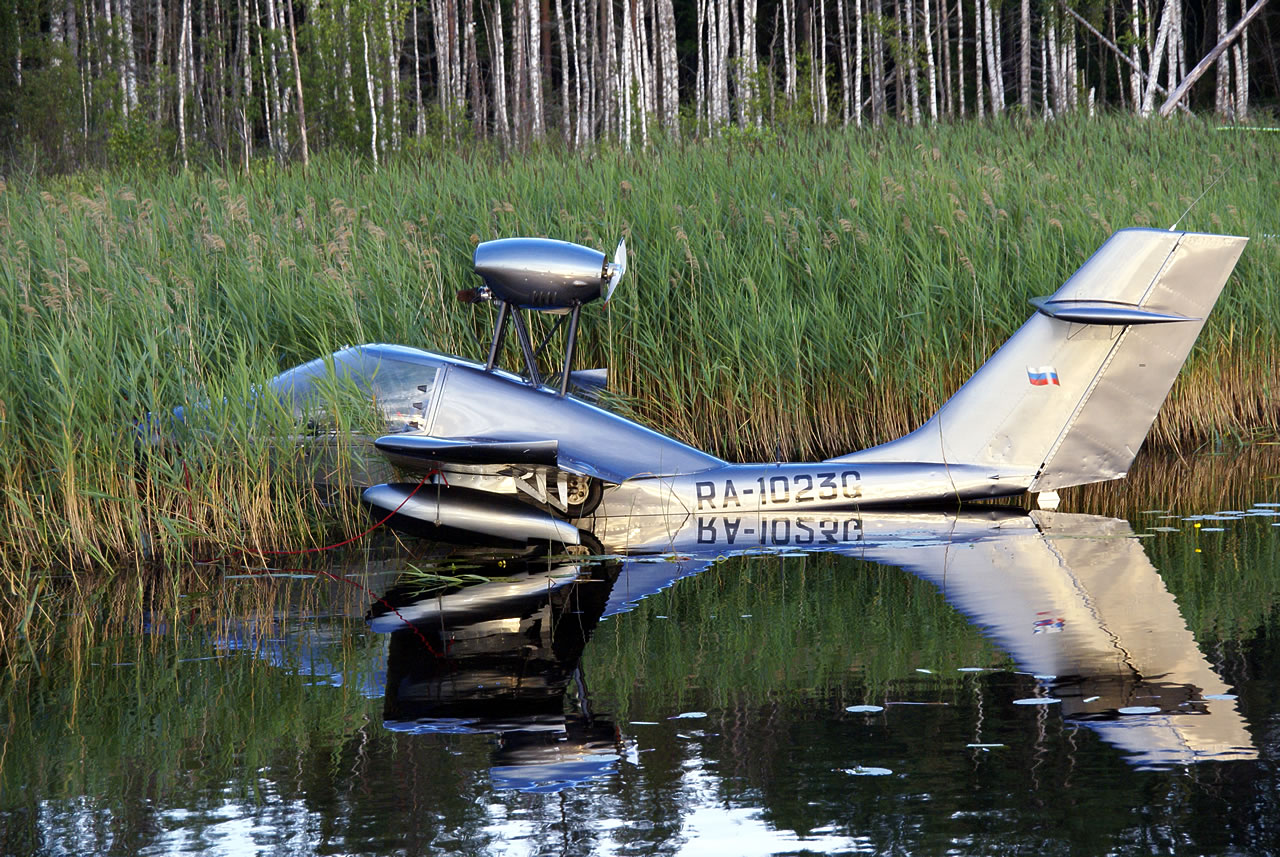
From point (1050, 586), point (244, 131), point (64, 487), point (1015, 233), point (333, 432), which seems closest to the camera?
point (1050, 586)

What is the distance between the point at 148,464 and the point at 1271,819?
A: 578 cm

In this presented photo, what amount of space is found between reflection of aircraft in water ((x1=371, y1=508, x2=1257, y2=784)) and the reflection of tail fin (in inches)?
15.4

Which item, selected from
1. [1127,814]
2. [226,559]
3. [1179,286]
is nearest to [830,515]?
[1179,286]

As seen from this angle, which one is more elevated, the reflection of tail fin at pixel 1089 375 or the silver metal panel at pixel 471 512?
the reflection of tail fin at pixel 1089 375

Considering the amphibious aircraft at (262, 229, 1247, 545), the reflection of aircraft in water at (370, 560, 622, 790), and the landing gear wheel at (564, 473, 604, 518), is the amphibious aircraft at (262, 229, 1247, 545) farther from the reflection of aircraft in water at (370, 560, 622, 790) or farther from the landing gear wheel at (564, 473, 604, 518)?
the reflection of aircraft in water at (370, 560, 622, 790)

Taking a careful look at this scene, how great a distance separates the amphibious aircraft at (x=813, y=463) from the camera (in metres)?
7.03

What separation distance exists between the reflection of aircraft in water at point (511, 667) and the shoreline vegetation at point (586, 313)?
5.43ft

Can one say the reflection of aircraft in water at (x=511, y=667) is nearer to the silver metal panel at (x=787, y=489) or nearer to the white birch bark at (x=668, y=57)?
the silver metal panel at (x=787, y=489)

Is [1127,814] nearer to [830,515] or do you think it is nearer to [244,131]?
[830,515]

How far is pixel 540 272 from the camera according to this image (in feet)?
23.0

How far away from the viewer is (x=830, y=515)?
24.3 feet

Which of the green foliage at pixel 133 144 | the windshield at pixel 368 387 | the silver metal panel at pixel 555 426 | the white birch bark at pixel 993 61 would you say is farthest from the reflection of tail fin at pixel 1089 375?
the white birch bark at pixel 993 61

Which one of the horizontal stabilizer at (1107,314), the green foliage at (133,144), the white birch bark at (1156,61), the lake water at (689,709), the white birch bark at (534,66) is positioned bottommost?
the lake water at (689,709)

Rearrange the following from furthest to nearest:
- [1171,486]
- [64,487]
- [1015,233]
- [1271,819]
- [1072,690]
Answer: [1015,233]
[1171,486]
[64,487]
[1072,690]
[1271,819]
